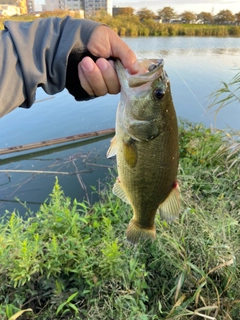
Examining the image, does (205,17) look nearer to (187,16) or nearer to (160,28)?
(187,16)

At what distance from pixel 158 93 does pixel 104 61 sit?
30cm

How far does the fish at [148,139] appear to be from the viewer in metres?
1.29

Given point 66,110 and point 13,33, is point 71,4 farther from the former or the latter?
point 13,33

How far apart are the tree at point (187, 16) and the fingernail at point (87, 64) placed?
26.2 meters

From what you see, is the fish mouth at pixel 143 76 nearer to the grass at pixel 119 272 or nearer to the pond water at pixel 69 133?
the grass at pixel 119 272

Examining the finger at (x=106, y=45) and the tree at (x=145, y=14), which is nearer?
the finger at (x=106, y=45)

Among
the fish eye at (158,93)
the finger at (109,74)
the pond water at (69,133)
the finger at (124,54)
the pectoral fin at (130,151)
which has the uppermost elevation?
the finger at (124,54)

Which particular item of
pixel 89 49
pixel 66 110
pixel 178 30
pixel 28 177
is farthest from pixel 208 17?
pixel 89 49

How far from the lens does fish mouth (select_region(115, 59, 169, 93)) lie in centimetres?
125

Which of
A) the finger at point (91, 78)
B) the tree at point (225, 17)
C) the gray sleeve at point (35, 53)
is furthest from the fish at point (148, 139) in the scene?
the tree at point (225, 17)

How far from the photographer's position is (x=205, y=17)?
970 inches

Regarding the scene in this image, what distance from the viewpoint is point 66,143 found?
642 cm

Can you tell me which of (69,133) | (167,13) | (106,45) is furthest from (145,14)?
(106,45)

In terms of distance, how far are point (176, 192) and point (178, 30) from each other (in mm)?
24171
